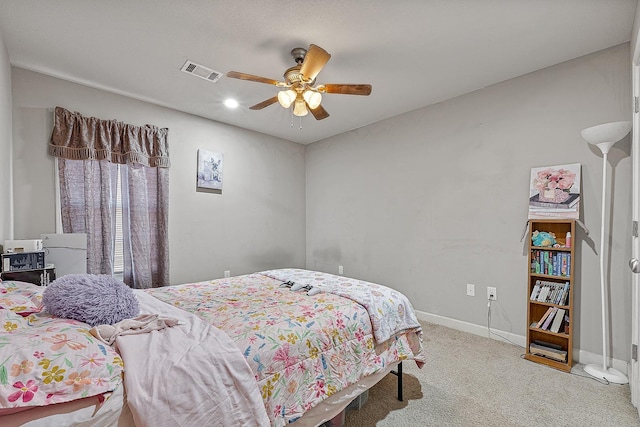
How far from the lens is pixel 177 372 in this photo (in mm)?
1073

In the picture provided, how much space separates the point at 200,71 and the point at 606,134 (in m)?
3.25

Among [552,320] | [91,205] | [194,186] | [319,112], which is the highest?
[319,112]

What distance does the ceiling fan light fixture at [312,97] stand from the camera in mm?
2273

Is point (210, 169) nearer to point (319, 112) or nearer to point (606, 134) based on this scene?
point (319, 112)

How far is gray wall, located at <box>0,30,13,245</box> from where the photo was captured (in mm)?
2184

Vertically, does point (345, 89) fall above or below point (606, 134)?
above

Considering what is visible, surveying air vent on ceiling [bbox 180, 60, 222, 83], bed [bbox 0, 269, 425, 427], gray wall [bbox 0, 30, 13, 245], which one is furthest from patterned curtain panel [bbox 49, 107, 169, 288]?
bed [bbox 0, 269, 425, 427]

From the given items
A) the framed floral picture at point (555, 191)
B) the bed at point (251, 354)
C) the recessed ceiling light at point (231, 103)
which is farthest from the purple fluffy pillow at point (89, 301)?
the framed floral picture at point (555, 191)

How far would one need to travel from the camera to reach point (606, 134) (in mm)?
A: 2195

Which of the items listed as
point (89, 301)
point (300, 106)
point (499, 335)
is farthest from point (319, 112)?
point (499, 335)

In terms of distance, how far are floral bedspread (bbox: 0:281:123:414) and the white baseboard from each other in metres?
3.12

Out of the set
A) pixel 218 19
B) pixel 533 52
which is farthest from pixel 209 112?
pixel 533 52

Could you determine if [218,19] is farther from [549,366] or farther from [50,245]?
[549,366]

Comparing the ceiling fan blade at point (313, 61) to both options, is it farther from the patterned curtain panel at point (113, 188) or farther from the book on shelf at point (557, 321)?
the book on shelf at point (557, 321)
